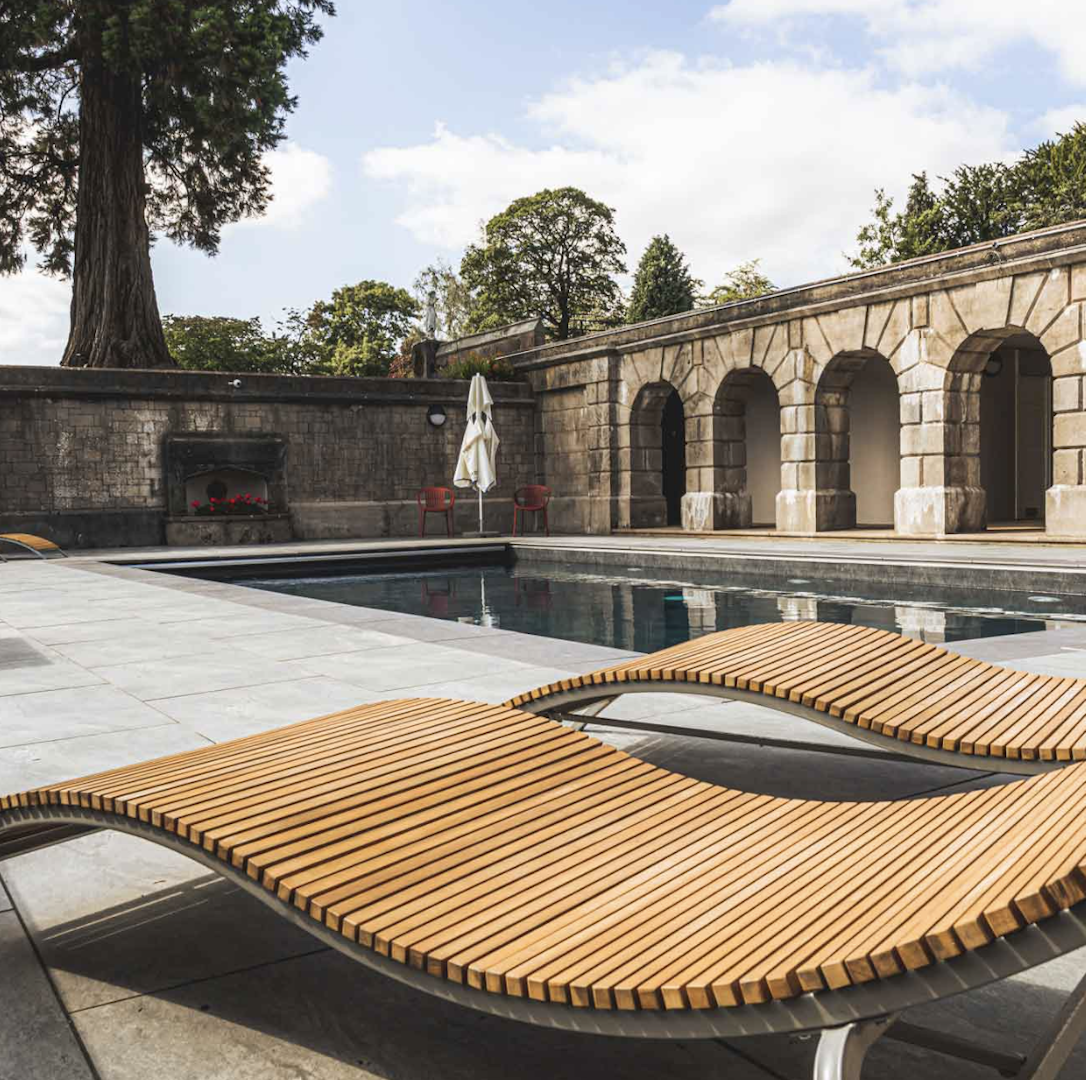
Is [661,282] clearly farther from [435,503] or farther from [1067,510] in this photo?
[1067,510]

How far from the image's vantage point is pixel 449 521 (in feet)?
65.7

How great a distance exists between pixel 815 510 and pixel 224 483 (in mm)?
10578

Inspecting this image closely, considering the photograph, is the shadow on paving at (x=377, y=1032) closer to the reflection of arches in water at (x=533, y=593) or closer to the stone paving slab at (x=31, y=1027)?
the stone paving slab at (x=31, y=1027)

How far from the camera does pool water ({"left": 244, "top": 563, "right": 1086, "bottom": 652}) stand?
7.59 meters

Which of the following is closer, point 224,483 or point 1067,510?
point 1067,510

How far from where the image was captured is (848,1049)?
4.08ft


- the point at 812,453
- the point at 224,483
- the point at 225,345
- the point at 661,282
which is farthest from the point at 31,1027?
the point at 225,345

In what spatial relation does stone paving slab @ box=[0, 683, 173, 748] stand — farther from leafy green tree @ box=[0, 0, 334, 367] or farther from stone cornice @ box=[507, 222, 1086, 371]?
leafy green tree @ box=[0, 0, 334, 367]

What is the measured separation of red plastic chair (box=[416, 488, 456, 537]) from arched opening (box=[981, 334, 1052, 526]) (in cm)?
964

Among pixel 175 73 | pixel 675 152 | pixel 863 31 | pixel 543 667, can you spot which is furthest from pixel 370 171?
pixel 543 667

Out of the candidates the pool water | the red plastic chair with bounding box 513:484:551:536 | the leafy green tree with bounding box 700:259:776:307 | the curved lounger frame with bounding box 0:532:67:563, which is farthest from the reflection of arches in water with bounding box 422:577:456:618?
the leafy green tree with bounding box 700:259:776:307

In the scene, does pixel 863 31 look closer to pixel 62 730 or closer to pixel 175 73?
pixel 175 73

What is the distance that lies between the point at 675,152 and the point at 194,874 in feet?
285

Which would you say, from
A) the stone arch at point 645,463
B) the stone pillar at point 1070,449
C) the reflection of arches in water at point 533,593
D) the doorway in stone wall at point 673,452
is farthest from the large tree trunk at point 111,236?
the stone pillar at point 1070,449
